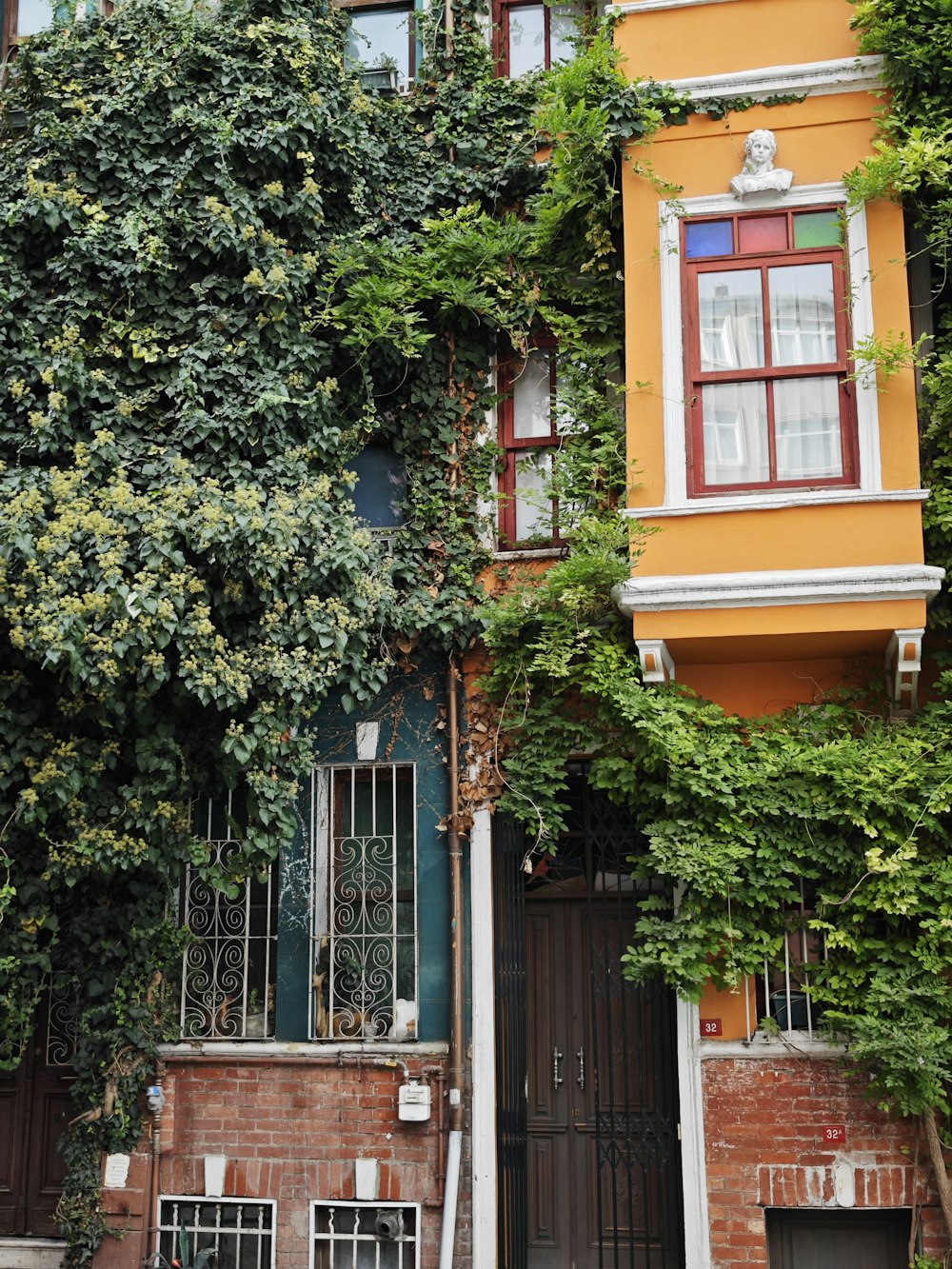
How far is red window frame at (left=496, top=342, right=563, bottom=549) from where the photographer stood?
8.78 metres

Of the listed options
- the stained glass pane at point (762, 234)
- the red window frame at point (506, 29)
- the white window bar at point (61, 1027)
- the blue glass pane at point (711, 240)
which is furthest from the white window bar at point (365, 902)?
the red window frame at point (506, 29)

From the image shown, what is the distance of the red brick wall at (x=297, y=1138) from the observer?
801 cm

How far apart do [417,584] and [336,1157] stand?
3.75 m

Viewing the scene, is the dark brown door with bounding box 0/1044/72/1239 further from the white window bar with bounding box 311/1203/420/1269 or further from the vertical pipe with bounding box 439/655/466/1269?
the vertical pipe with bounding box 439/655/466/1269

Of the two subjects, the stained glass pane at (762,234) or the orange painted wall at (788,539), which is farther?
the stained glass pane at (762,234)

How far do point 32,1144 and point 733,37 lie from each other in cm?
884

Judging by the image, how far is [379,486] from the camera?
9.16 meters

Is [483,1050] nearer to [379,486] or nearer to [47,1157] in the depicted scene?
[47,1157]

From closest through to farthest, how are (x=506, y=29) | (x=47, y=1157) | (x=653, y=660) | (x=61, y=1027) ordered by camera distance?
(x=653, y=660) → (x=47, y=1157) → (x=61, y=1027) → (x=506, y=29)

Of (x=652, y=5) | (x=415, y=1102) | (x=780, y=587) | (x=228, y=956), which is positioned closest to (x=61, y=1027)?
(x=228, y=956)

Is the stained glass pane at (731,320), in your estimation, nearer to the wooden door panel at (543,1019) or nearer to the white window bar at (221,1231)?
the wooden door panel at (543,1019)

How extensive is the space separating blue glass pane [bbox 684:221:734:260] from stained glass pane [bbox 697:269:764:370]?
Answer: 148mm

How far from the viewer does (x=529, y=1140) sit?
321 inches

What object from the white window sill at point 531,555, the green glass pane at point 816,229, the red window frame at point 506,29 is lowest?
the white window sill at point 531,555
